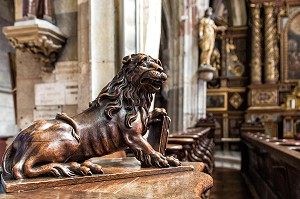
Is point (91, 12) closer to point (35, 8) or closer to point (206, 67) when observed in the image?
point (35, 8)

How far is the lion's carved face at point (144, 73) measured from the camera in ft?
4.56

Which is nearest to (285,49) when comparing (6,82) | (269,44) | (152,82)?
(269,44)

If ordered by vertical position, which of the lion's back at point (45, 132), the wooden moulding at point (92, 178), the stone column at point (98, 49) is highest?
the stone column at point (98, 49)

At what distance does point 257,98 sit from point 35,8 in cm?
1026

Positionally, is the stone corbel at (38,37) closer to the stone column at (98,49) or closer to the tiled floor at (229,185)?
the stone column at (98,49)

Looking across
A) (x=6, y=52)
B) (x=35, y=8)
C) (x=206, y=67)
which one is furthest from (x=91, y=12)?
(x=206, y=67)

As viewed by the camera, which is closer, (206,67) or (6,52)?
(6,52)

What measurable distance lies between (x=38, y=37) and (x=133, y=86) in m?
1.82

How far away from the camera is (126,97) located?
1397 mm

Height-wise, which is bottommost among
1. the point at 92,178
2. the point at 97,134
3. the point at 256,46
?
the point at 92,178

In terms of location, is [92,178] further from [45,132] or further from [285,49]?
[285,49]

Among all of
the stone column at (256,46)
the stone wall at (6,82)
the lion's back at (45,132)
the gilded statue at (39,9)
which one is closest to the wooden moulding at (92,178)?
the lion's back at (45,132)

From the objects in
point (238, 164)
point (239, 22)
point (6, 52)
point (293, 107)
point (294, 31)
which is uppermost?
point (239, 22)

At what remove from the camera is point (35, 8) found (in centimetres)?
293
